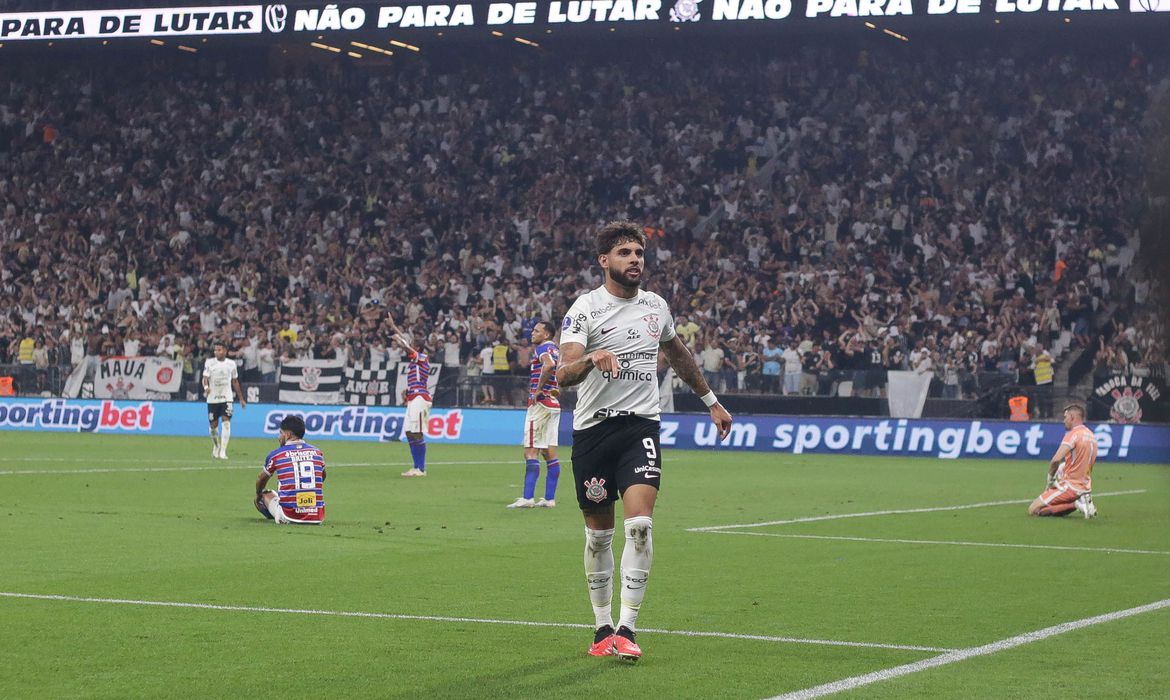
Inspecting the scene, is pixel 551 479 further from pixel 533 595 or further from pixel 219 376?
pixel 219 376

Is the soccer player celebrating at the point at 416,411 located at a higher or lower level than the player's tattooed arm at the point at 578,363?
lower

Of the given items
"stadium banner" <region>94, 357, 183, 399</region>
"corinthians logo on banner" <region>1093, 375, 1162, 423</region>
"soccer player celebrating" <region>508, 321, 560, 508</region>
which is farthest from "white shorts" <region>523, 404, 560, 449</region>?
"stadium banner" <region>94, 357, 183, 399</region>

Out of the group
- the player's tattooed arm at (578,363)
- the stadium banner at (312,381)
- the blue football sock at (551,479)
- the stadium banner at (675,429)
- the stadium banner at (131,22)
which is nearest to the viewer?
the player's tattooed arm at (578,363)

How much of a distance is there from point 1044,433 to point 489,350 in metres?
13.4

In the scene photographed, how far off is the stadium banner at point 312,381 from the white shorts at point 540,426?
18.9 metres

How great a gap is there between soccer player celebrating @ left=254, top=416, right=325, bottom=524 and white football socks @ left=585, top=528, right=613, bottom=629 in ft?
25.9

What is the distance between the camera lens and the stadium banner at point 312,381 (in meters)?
38.0

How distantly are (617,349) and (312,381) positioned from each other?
30.7 m

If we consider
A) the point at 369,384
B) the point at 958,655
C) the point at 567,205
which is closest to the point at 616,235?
the point at 958,655

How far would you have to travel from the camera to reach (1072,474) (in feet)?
60.3

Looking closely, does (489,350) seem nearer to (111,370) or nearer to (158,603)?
(111,370)

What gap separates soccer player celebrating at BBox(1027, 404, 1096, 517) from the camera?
18.2 metres

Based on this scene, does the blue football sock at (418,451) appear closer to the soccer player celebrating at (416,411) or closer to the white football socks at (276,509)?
the soccer player celebrating at (416,411)

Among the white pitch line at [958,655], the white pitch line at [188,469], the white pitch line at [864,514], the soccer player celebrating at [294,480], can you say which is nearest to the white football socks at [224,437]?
the white pitch line at [188,469]
